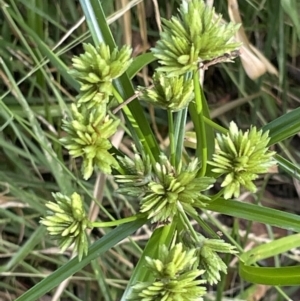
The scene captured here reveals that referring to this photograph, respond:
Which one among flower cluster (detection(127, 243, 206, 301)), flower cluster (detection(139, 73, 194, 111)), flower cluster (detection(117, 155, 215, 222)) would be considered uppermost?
flower cluster (detection(139, 73, 194, 111))

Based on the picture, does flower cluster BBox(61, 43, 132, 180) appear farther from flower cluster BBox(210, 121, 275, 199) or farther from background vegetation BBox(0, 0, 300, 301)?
background vegetation BBox(0, 0, 300, 301)

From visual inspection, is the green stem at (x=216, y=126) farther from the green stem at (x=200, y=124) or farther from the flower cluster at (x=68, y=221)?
the flower cluster at (x=68, y=221)

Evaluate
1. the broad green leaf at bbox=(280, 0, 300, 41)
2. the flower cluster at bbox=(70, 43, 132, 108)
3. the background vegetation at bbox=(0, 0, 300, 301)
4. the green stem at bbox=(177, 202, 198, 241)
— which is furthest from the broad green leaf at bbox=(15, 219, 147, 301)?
the broad green leaf at bbox=(280, 0, 300, 41)

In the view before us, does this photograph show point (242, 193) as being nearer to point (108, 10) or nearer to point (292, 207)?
point (292, 207)

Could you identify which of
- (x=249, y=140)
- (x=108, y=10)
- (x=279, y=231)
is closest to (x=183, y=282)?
(x=249, y=140)

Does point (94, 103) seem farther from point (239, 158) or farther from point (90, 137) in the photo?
point (239, 158)

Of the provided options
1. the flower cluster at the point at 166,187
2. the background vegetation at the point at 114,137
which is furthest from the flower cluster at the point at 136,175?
the background vegetation at the point at 114,137
